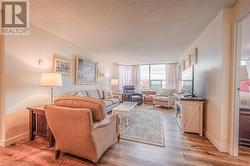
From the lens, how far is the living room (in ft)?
5.89

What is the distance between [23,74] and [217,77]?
3.67m

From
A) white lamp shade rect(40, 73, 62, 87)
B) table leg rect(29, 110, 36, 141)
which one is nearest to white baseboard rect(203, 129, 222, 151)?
white lamp shade rect(40, 73, 62, 87)

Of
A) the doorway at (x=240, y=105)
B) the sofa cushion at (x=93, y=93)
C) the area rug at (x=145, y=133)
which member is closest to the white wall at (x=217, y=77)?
the doorway at (x=240, y=105)

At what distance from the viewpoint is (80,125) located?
157 centimetres

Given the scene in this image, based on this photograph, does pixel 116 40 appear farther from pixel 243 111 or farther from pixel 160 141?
pixel 243 111

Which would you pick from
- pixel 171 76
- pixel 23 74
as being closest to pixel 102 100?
pixel 23 74

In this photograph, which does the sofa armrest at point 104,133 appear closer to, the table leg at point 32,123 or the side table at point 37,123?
the side table at point 37,123

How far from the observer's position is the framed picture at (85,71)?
161 inches

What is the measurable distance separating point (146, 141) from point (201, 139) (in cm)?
115

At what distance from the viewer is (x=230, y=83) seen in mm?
2053

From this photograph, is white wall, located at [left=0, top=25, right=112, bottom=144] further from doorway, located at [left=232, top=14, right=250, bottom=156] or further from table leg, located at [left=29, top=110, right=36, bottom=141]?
doorway, located at [left=232, top=14, right=250, bottom=156]

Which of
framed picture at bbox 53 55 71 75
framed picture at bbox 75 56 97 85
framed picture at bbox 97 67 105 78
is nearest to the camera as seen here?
framed picture at bbox 53 55 71 75

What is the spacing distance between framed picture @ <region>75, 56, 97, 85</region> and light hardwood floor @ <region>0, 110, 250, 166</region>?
2.21 m

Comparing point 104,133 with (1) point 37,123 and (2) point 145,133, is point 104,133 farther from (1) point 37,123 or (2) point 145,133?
(1) point 37,123
